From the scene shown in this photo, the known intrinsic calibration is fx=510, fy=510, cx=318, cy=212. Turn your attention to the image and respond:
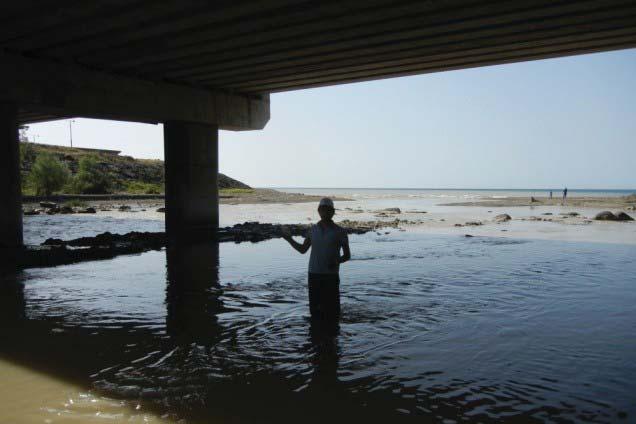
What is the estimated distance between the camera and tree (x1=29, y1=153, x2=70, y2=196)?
148 feet

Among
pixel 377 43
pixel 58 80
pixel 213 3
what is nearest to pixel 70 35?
pixel 58 80

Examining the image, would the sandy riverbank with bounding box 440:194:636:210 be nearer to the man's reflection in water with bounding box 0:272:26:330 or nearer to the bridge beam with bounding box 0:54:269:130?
the bridge beam with bounding box 0:54:269:130

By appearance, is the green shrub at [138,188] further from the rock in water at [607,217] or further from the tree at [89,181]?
the rock in water at [607,217]

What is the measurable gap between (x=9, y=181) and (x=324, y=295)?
39.9 feet

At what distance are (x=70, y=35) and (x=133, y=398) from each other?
10.8 metres

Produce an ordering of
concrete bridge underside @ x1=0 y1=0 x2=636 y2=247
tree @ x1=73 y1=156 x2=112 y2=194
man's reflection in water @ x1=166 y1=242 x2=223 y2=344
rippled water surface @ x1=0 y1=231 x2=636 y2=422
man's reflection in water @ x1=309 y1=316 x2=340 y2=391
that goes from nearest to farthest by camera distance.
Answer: rippled water surface @ x1=0 y1=231 x2=636 y2=422
man's reflection in water @ x1=309 y1=316 x2=340 y2=391
man's reflection in water @ x1=166 y1=242 x2=223 y2=344
concrete bridge underside @ x1=0 y1=0 x2=636 y2=247
tree @ x1=73 y1=156 x2=112 y2=194

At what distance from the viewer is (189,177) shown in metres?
19.2

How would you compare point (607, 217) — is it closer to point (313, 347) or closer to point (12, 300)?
point (313, 347)

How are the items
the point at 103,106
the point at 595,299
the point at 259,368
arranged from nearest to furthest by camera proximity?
the point at 259,368
the point at 595,299
the point at 103,106

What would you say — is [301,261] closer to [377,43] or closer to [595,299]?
[377,43]

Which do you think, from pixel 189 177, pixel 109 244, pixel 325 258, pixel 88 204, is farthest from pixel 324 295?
pixel 88 204

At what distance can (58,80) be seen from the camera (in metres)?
14.7

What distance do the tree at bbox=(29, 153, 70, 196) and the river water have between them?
127ft

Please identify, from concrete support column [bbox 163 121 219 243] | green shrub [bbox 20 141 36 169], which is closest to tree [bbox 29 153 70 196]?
green shrub [bbox 20 141 36 169]
